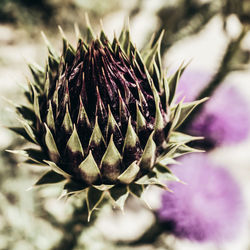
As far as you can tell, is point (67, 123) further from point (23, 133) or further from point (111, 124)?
point (23, 133)

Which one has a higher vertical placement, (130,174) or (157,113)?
(157,113)

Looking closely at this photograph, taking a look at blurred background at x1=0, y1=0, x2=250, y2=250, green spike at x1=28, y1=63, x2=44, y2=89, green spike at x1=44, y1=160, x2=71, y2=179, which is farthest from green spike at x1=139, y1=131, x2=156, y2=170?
green spike at x1=28, y1=63, x2=44, y2=89

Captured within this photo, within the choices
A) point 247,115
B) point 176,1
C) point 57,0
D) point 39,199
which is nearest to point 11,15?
point 57,0

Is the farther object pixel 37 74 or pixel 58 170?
pixel 37 74

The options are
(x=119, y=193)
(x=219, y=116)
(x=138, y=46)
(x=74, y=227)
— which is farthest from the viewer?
(x=138, y=46)

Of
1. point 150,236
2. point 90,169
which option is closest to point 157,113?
point 90,169

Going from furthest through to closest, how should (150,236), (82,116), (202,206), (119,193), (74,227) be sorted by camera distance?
(150,236), (202,206), (74,227), (119,193), (82,116)
